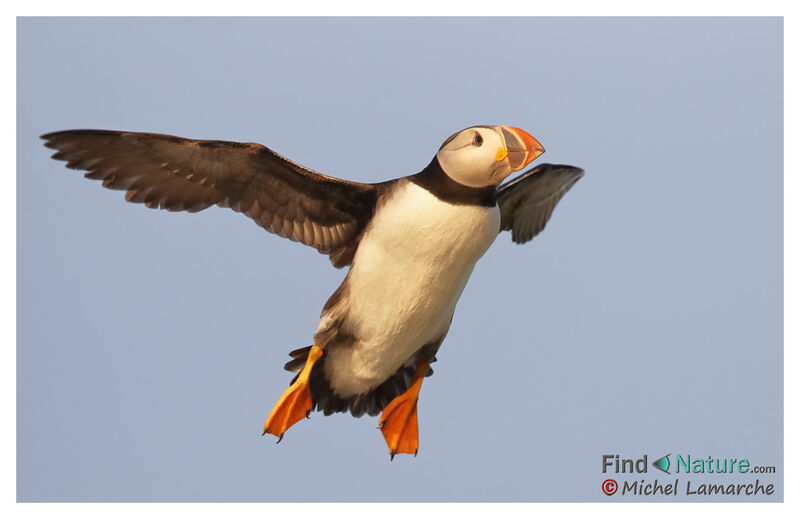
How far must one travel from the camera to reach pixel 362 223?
27.4 ft

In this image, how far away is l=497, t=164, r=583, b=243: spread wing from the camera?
9.05 metres

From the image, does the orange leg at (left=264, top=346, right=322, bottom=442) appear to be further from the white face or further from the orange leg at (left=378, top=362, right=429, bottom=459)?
the white face

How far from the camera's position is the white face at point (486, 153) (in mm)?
7258

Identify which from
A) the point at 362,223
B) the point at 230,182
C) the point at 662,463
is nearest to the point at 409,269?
the point at 362,223

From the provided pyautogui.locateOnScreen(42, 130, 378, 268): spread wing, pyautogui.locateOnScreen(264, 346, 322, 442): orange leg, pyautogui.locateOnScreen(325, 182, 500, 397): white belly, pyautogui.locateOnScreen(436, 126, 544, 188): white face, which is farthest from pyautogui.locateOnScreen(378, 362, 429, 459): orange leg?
pyautogui.locateOnScreen(436, 126, 544, 188): white face

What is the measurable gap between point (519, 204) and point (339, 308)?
220 cm

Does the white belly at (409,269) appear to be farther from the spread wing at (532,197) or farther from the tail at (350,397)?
the spread wing at (532,197)

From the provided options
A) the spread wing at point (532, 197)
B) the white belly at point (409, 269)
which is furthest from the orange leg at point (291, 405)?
the spread wing at point (532, 197)

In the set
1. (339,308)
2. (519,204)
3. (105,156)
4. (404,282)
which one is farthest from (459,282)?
(105,156)

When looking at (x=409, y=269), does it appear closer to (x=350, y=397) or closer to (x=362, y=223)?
(x=362, y=223)

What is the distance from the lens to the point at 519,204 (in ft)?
30.8

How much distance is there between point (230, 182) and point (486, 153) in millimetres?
2138

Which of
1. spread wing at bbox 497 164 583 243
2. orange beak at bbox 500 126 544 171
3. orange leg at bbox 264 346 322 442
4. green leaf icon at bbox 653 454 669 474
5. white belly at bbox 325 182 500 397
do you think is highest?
orange beak at bbox 500 126 544 171

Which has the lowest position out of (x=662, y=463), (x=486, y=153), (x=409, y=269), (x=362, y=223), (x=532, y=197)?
(x=662, y=463)
